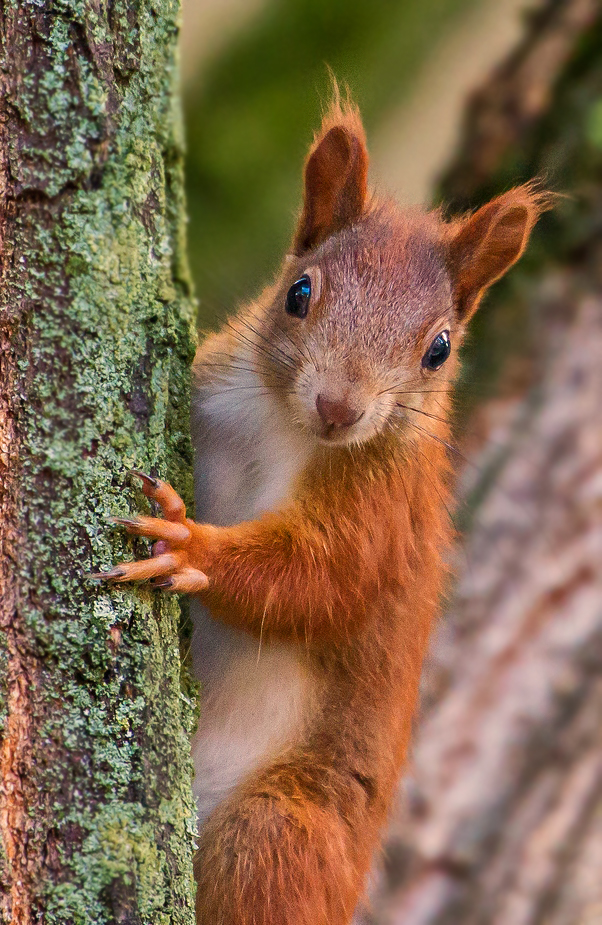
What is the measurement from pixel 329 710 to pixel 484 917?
57.7 inches

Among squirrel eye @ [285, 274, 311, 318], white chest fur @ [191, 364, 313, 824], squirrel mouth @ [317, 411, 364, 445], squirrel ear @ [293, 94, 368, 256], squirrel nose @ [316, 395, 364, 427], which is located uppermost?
squirrel ear @ [293, 94, 368, 256]

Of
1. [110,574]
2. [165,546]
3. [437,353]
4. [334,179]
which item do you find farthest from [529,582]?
[110,574]

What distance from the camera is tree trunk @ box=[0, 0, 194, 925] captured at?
1047 millimetres

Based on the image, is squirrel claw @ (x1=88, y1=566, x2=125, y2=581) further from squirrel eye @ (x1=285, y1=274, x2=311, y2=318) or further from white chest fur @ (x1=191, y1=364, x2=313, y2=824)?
squirrel eye @ (x1=285, y1=274, x2=311, y2=318)

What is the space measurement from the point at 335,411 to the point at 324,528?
244mm

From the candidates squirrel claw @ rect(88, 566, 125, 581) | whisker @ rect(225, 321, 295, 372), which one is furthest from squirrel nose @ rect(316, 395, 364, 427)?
squirrel claw @ rect(88, 566, 125, 581)

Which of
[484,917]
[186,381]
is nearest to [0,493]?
[186,381]

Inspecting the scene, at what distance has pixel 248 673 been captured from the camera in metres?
1.51

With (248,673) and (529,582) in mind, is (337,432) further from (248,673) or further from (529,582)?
(529,582)

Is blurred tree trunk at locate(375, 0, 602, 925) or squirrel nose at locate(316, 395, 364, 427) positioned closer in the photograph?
squirrel nose at locate(316, 395, 364, 427)

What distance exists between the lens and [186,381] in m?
1.31

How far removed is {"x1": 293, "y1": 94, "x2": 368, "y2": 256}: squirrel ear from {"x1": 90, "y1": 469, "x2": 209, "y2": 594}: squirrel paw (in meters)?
0.59

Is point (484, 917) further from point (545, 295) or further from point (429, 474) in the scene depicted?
point (545, 295)

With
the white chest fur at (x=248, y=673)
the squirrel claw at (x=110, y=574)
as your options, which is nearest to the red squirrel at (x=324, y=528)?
the white chest fur at (x=248, y=673)
